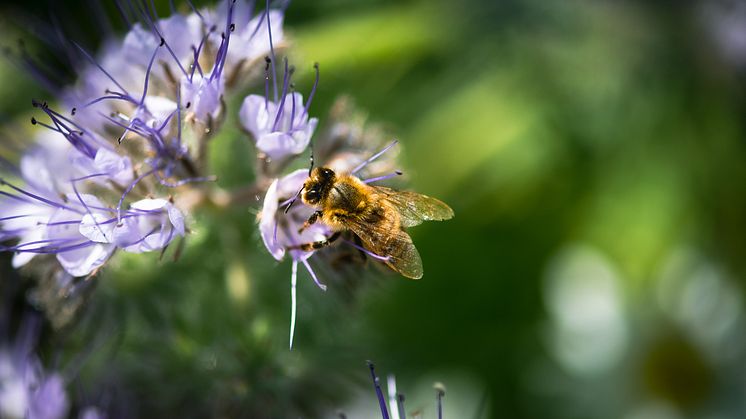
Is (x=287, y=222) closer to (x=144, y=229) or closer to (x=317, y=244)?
(x=317, y=244)

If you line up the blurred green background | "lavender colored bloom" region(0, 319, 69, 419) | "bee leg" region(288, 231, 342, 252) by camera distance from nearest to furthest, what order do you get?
1. "bee leg" region(288, 231, 342, 252)
2. "lavender colored bloom" region(0, 319, 69, 419)
3. the blurred green background

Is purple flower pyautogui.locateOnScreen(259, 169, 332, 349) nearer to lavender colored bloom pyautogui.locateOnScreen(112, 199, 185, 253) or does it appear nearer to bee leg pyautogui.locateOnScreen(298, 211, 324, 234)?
bee leg pyautogui.locateOnScreen(298, 211, 324, 234)

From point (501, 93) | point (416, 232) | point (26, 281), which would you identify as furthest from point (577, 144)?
point (26, 281)

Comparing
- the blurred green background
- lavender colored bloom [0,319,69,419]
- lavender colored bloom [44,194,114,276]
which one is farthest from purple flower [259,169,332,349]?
the blurred green background

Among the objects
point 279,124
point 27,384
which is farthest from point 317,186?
point 27,384

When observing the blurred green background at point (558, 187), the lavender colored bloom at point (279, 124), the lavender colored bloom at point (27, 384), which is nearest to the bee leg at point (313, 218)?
the lavender colored bloom at point (279, 124)

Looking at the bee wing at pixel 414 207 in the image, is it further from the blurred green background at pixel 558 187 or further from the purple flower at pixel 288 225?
the blurred green background at pixel 558 187
